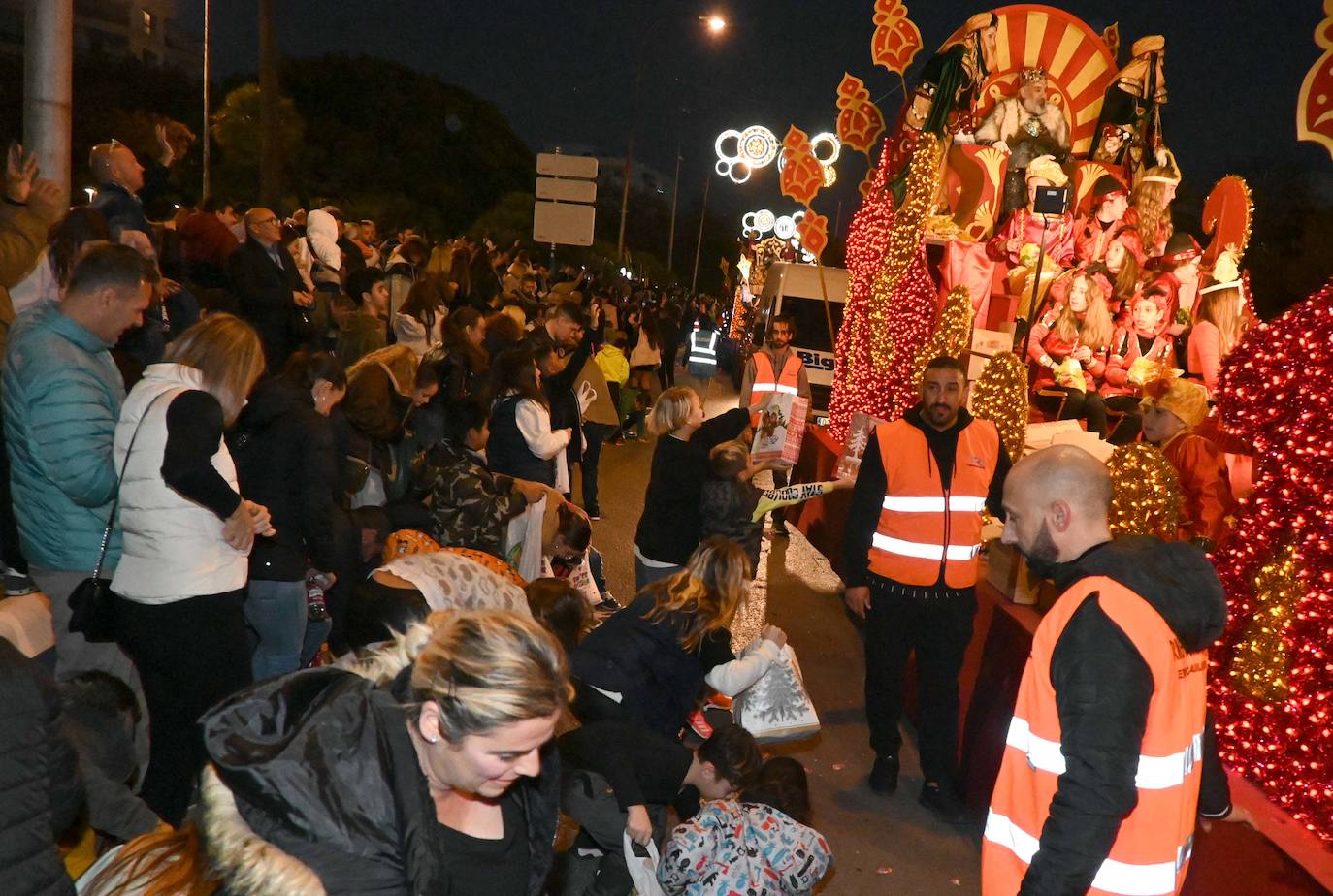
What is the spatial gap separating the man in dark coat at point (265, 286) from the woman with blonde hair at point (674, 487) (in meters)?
3.38

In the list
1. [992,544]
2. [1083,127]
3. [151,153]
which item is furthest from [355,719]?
[1083,127]

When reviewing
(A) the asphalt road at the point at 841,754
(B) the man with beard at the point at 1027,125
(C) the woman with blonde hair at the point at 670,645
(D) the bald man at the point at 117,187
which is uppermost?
(B) the man with beard at the point at 1027,125

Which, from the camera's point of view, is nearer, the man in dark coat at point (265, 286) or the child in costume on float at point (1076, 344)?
the man in dark coat at point (265, 286)

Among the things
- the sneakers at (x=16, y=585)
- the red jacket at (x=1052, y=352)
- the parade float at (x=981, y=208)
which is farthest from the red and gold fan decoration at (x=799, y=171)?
the sneakers at (x=16, y=585)

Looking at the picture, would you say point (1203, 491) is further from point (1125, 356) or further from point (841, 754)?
point (1125, 356)

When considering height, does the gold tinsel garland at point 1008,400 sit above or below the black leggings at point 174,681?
above

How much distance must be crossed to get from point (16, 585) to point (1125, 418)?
387 inches

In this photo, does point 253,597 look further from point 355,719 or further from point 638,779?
point 355,719

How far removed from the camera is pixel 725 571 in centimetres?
461

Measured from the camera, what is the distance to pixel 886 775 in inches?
227

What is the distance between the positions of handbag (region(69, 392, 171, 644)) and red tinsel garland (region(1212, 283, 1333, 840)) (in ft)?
13.8

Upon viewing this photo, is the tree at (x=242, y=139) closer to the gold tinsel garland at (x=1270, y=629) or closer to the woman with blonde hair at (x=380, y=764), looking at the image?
the gold tinsel garland at (x=1270, y=629)

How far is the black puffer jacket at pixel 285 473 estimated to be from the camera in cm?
484

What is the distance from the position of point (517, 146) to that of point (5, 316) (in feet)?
176
